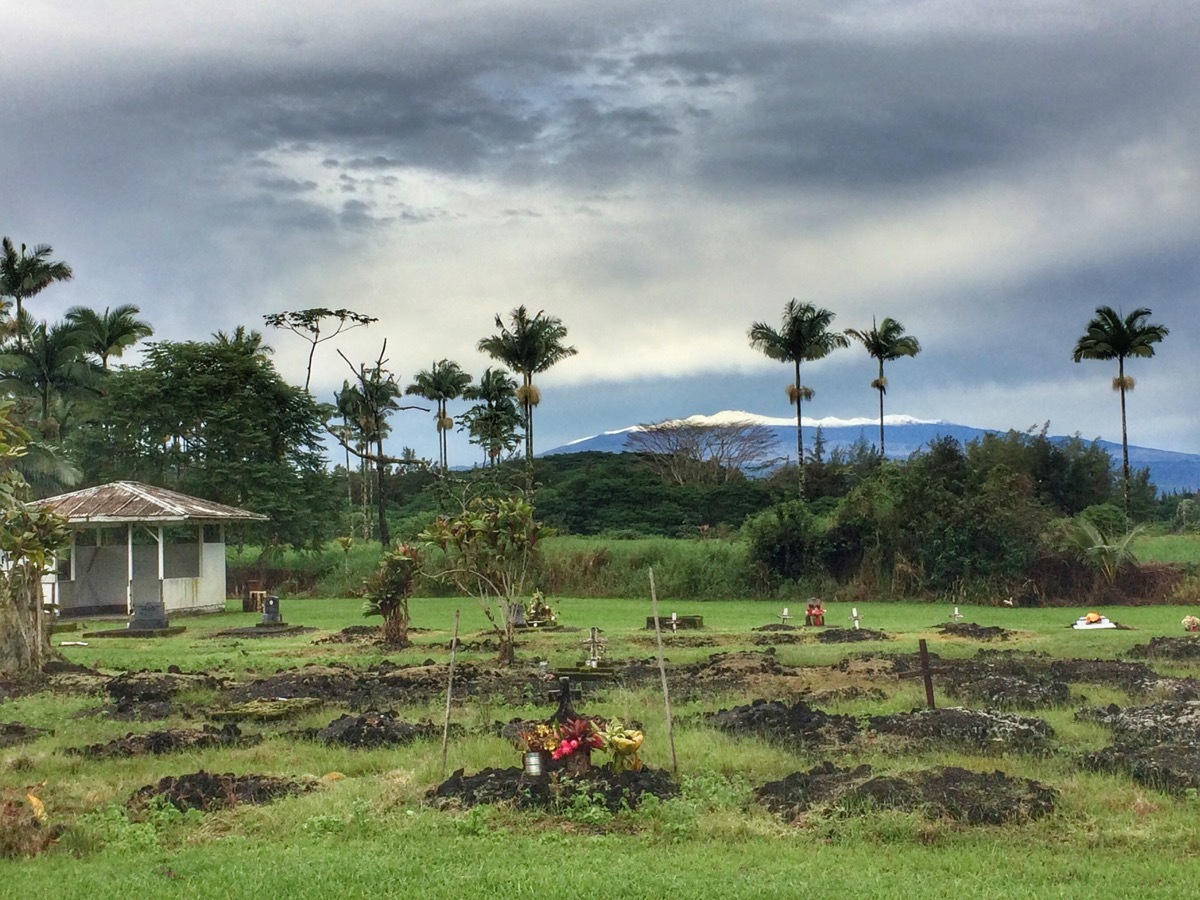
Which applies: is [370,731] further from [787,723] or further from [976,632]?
[976,632]

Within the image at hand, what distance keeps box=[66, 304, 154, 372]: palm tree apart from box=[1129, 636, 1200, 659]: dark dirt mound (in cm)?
4445

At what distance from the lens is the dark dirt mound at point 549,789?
981 cm

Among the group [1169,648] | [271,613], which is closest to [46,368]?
[271,613]

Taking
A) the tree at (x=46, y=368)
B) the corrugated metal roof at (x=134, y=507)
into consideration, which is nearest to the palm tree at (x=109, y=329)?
the tree at (x=46, y=368)

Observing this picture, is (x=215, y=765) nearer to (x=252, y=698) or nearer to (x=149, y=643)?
(x=252, y=698)

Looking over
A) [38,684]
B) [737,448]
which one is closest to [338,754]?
[38,684]

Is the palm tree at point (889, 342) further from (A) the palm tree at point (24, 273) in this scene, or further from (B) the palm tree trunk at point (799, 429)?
(A) the palm tree at point (24, 273)

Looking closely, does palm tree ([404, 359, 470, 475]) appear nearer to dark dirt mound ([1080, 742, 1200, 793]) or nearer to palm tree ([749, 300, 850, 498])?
palm tree ([749, 300, 850, 498])

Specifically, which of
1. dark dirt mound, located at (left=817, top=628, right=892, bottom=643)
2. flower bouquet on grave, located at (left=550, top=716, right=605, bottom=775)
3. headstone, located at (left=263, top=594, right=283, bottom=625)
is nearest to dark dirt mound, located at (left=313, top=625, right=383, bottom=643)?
headstone, located at (left=263, top=594, right=283, bottom=625)

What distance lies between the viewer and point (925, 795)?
9.34 meters

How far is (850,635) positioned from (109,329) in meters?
40.5

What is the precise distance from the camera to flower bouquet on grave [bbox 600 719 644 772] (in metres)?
10.6

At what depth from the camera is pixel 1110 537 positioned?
3734 centimetres

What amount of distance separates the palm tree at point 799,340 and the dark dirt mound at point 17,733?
150ft
